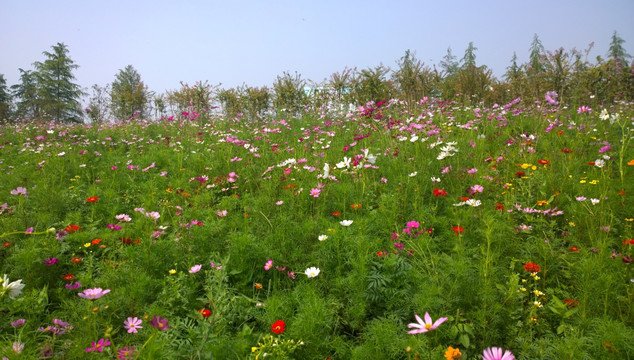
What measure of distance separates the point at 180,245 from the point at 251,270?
0.52m

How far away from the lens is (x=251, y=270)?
2004 mm

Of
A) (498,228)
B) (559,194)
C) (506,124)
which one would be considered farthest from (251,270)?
(506,124)

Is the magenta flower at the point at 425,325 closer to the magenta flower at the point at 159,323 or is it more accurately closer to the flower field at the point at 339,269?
the flower field at the point at 339,269

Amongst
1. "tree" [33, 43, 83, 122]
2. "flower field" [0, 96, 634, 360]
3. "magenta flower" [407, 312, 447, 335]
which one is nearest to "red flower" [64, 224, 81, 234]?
"flower field" [0, 96, 634, 360]

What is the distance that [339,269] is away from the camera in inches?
73.4

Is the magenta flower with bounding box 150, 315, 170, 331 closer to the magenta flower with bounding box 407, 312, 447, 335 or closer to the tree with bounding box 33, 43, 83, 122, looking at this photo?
the magenta flower with bounding box 407, 312, 447, 335

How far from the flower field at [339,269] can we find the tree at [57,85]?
31.8m

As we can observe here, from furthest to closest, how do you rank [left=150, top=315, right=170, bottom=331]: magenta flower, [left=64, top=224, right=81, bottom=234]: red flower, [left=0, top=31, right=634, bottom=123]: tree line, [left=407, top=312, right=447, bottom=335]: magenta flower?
1. [left=0, top=31, right=634, bottom=123]: tree line
2. [left=64, top=224, right=81, bottom=234]: red flower
3. [left=150, top=315, right=170, bottom=331]: magenta flower
4. [left=407, top=312, right=447, bottom=335]: magenta flower

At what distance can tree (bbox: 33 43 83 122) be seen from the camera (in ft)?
90.4

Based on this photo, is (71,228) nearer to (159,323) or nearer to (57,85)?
(159,323)

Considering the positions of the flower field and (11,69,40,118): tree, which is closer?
the flower field

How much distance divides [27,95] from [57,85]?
14.1ft

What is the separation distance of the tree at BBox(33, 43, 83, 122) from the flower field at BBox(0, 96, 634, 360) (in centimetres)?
3184

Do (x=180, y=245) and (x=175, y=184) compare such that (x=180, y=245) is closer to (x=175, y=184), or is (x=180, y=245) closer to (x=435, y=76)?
(x=175, y=184)
